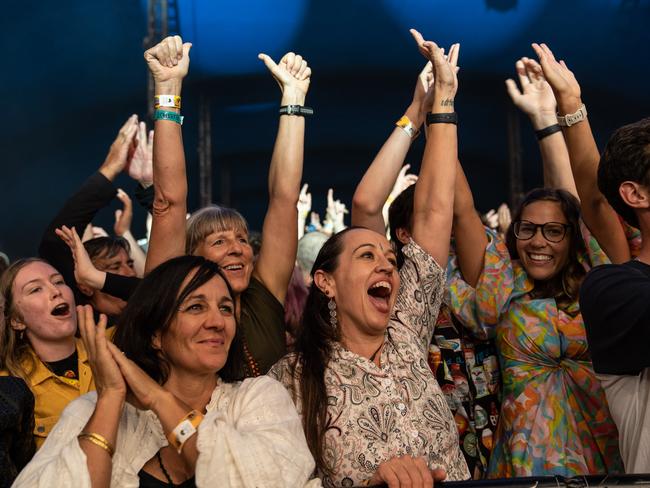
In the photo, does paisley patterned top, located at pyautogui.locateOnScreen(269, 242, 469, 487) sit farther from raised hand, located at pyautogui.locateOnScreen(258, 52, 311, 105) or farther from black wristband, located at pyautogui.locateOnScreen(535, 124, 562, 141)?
black wristband, located at pyautogui.locateOnScreen(535, 124, 562, 141)

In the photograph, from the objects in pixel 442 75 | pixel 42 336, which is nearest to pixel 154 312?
pixel 42 336

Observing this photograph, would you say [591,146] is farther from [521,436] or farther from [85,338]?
[85,338]

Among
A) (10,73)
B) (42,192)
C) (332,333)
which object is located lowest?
(332,333)

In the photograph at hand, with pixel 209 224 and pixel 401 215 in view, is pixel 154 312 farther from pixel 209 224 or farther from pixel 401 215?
pixel 401 215

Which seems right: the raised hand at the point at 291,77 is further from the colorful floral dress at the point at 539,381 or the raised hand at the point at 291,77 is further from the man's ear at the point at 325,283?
the colorful floral dress at the point at 539,381

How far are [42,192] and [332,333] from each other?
26.2ft

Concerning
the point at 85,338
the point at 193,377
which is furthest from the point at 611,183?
the point at 85,338

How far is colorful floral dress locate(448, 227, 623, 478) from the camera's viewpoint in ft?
7.54

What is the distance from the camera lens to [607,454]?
2281 millimetres

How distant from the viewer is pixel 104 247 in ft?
10.5

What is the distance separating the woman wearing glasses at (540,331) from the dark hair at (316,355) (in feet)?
1.45

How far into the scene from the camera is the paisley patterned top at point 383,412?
1.95 meters

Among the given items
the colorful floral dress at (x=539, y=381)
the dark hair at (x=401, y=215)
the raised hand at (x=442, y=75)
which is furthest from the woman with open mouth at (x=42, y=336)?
the raised hand at (x=442, y=75)

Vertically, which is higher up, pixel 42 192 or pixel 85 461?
pixel 42 192
